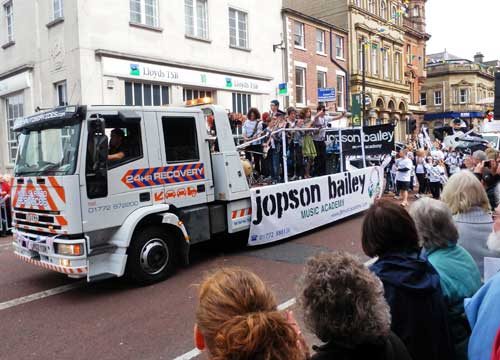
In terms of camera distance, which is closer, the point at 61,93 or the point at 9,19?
the point at 61,93

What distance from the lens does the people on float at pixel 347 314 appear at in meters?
1.72

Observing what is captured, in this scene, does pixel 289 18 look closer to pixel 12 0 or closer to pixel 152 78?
pixel 152 78

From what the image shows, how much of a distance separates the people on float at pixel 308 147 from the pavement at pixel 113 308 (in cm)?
278

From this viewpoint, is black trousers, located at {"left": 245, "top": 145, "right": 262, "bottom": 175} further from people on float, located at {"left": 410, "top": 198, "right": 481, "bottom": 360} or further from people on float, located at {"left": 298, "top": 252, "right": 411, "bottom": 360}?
people on float, located at {"left": 298, "top": 252, "right": 411, "bottom": 360}

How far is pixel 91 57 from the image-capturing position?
15.2 meters

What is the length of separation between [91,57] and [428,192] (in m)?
13.2

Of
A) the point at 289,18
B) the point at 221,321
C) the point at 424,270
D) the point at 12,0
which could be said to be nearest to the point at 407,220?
the point at 424,270

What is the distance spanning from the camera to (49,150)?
6.10 metres

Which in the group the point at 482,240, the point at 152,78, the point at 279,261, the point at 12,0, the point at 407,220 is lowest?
the point at 279,261

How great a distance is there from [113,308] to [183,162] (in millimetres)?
2495

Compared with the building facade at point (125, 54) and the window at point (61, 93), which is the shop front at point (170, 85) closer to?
the building facade at point (125, 54)

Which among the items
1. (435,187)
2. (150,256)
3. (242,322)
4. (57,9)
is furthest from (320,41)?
(242,322)

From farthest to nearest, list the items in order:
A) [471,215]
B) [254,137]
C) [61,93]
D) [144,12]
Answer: [144,12], [61,93], [254,137], [471,215]

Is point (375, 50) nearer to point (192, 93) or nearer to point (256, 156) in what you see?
point (192, 93)
